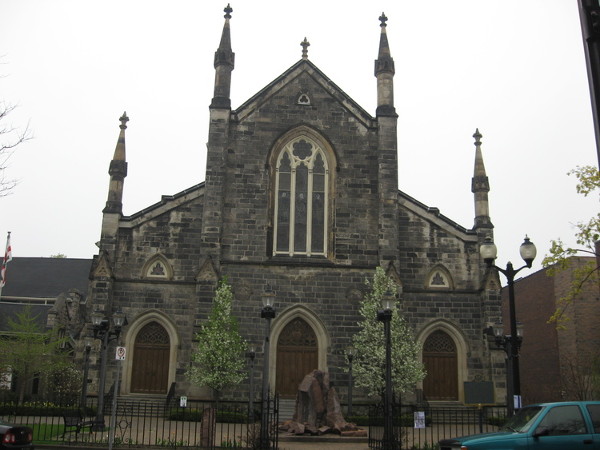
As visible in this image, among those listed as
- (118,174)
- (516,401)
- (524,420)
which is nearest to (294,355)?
(118,174)

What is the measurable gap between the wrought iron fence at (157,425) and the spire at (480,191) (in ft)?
41.1

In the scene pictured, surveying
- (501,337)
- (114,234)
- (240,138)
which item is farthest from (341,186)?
(501,337)

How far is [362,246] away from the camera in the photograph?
27.7 metres

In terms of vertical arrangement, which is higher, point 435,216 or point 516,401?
point 435,216

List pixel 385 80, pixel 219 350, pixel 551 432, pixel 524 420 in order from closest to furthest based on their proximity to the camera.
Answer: pixel 551 432 < pixel 524 420 < pixel 219 350 < pixel 385 80

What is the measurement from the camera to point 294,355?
26.8 m

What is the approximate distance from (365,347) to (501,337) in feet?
25.9

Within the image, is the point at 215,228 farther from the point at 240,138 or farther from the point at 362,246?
the point at 362,246

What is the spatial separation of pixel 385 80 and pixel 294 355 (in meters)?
13.2

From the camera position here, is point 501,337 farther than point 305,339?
No

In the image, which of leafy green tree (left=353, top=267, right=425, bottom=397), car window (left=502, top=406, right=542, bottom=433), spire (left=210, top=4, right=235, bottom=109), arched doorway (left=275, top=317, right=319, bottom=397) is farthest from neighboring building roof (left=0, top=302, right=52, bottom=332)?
car window (left=502, top=406, right=542, bottom=433)

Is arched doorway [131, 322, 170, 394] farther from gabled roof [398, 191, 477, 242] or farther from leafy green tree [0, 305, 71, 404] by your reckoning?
gabled roof [398, 191, 477, 242]

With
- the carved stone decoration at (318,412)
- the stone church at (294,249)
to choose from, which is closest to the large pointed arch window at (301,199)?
the stone church at (294,249)

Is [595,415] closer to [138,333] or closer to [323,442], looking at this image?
[323,442]
